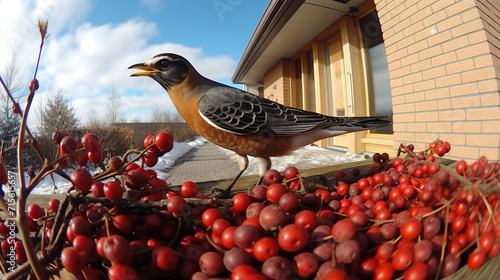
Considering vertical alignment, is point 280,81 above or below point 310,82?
above

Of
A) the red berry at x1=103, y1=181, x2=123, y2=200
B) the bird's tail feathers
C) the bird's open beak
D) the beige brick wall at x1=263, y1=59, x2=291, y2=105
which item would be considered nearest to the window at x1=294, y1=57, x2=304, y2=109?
the beige brick wall at x1=263, y1=59, x2=291, y2=105

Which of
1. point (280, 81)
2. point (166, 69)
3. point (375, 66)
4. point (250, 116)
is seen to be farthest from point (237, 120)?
point (280, 81)

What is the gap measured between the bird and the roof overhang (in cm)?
286

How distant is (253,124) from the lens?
1038 millimetres

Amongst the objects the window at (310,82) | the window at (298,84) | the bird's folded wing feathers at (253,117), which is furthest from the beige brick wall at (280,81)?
the bird's folded wing feathers at (253,117)

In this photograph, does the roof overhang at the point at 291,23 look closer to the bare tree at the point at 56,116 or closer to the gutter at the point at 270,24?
the gutter at the point at 270,24

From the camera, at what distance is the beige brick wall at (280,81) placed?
630 cm

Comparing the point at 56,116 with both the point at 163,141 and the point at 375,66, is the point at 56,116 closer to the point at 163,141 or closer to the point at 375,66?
the point at 163,141

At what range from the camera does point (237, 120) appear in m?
1.04

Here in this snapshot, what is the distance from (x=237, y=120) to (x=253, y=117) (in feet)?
0.28

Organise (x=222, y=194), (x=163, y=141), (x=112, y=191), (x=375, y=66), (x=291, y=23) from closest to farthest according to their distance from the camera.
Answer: (x=112, y=191) → (x=163, y=141) → (x=222, y=194) → (x=375, y=66) → (x=291, y=23)

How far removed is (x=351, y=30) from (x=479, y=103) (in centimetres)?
408

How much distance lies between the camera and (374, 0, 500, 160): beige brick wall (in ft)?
1.77

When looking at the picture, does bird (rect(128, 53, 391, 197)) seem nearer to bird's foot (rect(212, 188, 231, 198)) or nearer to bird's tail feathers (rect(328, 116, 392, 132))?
bird's tail feathers (rect(328, 116, 392, 132))
